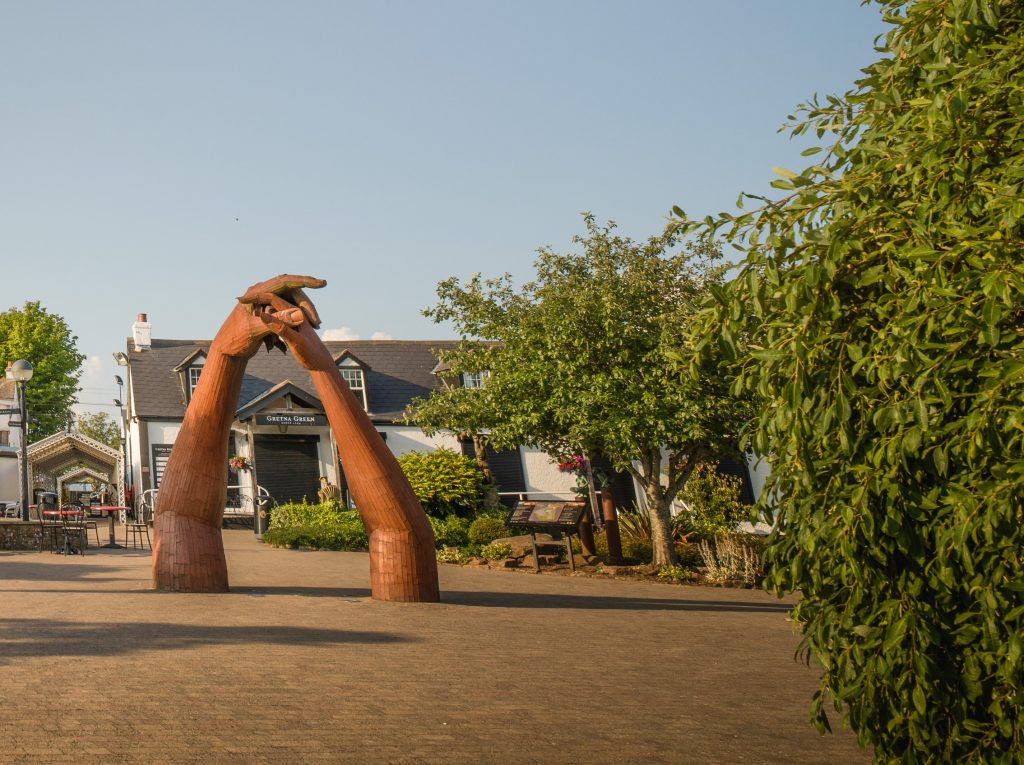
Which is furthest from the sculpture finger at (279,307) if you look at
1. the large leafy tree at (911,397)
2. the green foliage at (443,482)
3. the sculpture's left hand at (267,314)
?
the green foliage at (443,482)

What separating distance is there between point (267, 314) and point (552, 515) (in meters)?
9.41

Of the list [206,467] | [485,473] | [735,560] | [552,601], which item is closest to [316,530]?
[485,473]

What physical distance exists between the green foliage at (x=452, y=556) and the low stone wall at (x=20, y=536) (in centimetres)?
802

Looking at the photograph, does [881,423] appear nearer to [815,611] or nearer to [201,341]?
[815,611]

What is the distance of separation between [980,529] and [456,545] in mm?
19100

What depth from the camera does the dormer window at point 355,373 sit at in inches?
1286

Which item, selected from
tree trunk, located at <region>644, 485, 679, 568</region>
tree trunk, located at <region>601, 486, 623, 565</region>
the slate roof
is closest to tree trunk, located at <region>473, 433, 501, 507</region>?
the slate roof

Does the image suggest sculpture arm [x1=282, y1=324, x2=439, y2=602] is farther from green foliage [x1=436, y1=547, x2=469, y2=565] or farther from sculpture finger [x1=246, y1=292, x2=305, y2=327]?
green foliage [x1=436, y1=547, x2=469, y2=565]

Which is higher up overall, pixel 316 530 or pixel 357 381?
pixel 357 381

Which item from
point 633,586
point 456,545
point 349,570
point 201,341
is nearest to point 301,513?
point 456,545

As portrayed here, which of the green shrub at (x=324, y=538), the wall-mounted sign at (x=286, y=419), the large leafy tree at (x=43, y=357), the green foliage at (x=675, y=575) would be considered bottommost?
the green foliage at (x=675, y=575)

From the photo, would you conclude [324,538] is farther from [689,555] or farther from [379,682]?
[379,682]

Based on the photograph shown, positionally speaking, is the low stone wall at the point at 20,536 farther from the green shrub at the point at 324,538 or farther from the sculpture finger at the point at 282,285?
the sculpture finger at the point at 282,285

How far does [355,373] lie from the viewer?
33.5 m
